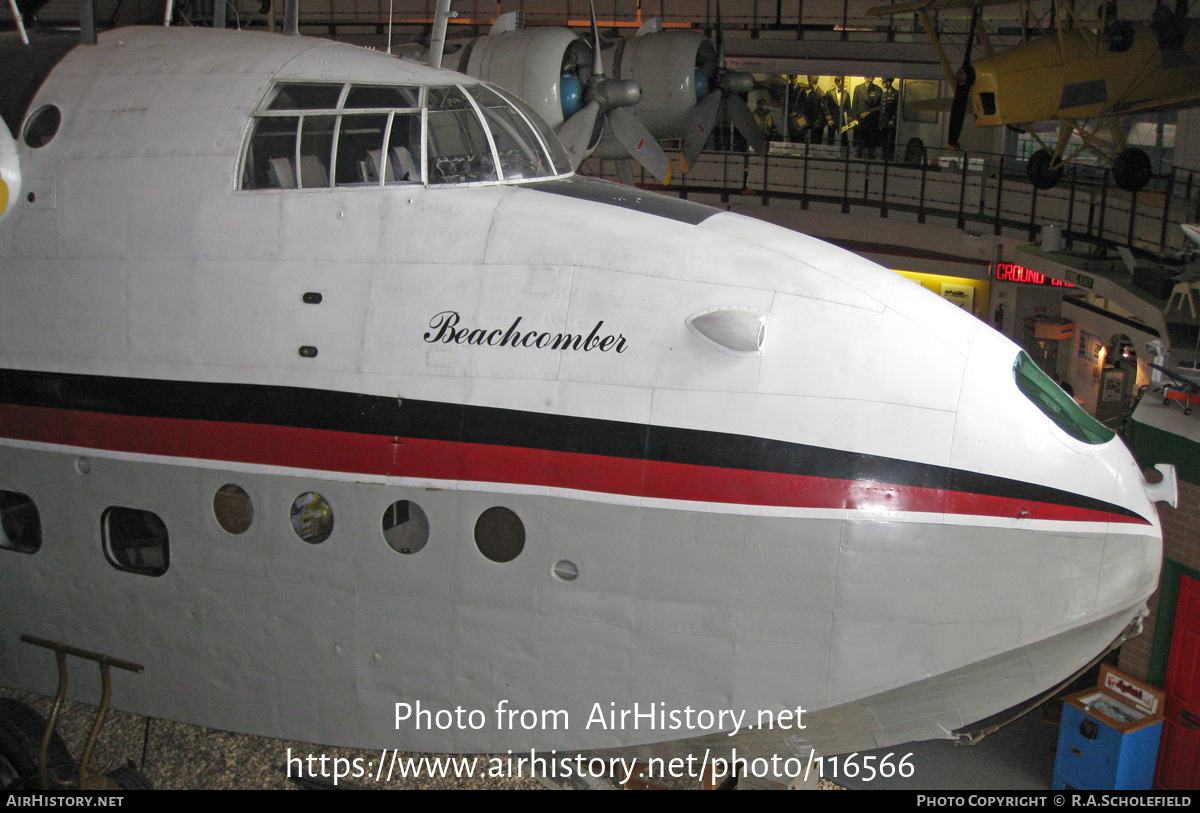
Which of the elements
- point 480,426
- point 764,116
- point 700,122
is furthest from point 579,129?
point 764,116

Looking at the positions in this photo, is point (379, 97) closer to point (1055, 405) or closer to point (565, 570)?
point (565, 570)

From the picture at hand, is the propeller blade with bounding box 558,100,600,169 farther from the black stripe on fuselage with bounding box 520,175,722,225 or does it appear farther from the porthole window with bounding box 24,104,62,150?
the porthole window with bounding box 24,104,62,150

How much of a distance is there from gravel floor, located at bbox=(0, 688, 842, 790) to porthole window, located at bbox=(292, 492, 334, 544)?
10.9 feet

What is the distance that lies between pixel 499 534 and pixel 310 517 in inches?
46.6

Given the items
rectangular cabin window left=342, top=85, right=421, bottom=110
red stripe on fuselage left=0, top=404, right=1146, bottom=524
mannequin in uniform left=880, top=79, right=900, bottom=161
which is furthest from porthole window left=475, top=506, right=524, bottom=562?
mannequin in uniform left=880, top=79, right=900, bottom=161

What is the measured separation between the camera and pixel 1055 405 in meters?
5.14

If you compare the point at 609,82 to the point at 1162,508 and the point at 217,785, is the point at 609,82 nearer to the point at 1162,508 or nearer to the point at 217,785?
the point at 1162,508

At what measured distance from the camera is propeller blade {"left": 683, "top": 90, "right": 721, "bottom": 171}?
60.3 ft

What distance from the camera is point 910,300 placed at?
16.9 ft

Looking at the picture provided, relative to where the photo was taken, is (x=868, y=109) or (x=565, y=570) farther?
(x=868, y=109)

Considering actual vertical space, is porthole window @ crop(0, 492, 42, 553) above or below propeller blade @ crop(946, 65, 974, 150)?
below

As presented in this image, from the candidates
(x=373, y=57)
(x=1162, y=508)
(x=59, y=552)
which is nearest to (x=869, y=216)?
(x=1162, y=508)

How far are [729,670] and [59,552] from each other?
431 cm

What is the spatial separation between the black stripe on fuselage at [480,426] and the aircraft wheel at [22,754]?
2.46 meters
